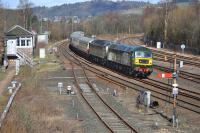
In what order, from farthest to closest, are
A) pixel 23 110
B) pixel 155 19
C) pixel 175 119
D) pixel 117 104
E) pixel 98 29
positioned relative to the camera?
pixel 98 29
pixel 155 19
pixel 117 104
pixel 23 110
pixel 175 119

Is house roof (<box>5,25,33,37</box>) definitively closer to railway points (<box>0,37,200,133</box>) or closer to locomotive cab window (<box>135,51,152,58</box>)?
railway points (<box>0,37,200,133</box>)

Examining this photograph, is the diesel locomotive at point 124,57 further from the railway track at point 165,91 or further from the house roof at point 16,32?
the house roof at point 16,32

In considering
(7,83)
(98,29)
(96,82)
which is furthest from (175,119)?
(98,29)

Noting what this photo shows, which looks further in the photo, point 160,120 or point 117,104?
point 117,104

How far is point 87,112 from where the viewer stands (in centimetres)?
2445

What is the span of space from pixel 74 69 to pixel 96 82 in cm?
1098

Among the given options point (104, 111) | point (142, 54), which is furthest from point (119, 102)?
point (142, 54)

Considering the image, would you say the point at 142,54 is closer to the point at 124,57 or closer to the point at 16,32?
the point at 124,57

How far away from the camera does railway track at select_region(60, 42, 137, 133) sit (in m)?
20.3

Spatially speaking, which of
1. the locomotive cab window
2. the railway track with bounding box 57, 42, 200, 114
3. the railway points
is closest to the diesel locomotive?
the locomotive cab window

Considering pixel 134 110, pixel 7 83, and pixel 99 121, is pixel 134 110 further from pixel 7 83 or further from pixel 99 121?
pixel 7 83

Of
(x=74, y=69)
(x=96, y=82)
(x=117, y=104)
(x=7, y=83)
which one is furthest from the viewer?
(x=74, y=69)

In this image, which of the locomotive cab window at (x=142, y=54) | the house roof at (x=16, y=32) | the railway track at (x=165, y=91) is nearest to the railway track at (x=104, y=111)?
the railway track at (x=165, y=91)

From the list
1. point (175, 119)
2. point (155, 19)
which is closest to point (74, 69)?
point (175, 119)
